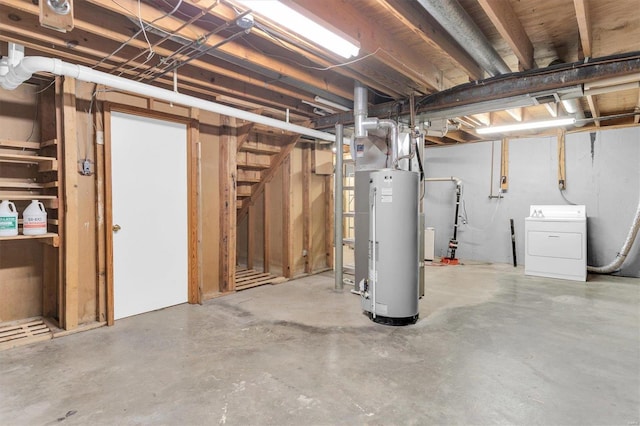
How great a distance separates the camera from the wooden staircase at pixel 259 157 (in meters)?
4.75

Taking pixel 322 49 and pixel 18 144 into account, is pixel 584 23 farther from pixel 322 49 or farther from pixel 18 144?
pixel 18 144

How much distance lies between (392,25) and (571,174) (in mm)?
4837

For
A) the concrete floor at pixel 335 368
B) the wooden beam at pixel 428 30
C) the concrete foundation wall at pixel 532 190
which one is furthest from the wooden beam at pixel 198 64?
the concrete foundation wall at pixel 532 190

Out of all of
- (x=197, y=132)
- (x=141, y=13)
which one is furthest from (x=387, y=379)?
(x=197, y=132)

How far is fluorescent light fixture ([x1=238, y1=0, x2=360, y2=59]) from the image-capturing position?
1.87m

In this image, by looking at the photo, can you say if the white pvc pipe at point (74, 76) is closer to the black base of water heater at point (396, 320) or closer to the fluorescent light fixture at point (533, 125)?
the black base of water heater at point (396, 320)

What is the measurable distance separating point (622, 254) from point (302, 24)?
577 centimetres

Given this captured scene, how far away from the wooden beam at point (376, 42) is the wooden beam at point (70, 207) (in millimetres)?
2255

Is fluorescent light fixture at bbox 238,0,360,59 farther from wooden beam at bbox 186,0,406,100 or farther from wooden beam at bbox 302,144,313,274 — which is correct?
wooden beam at bbox 302,144,313,274

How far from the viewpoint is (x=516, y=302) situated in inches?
154

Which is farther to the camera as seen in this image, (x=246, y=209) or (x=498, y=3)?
(x=246, y=209)

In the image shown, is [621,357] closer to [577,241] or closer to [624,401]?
[624,401]

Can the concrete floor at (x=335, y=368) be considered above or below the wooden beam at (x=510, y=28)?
below

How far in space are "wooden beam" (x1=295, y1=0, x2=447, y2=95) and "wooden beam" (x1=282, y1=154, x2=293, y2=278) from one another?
225 cm
